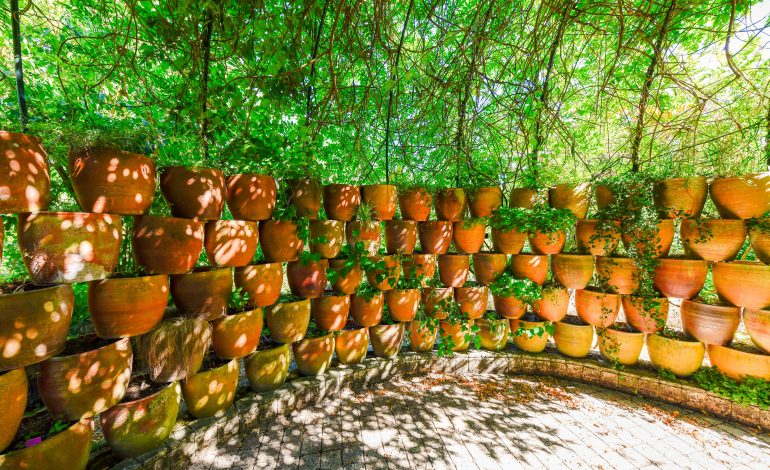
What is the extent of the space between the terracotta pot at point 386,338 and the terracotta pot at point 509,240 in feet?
4.22

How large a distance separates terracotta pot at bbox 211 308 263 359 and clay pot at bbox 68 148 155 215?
0.89 metres

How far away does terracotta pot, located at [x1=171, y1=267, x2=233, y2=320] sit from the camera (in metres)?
1.80

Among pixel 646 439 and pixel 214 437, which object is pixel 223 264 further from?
pixel 646 439

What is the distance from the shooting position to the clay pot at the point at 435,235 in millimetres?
2828

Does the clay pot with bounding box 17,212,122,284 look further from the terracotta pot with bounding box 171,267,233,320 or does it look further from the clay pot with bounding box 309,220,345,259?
the clay pot with bounding box 309,220,345,259

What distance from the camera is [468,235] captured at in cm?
287

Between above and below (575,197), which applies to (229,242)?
below

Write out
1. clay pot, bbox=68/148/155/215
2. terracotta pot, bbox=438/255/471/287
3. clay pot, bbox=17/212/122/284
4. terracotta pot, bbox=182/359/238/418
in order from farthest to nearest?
terracotta pot, bbox=438/255/471/287 → terracotta pot, bbox=182/359/238/418 → clay pot, bbox=68/148/155/215 → clay pot, bbox=17/212/122/284

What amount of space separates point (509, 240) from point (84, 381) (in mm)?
3136

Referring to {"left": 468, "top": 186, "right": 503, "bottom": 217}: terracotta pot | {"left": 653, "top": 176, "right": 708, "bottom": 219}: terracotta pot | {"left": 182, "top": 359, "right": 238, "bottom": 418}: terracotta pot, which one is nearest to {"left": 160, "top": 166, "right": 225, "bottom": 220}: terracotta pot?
{"left": 182, "top": 359, "right": 238, "bottom": 418}: terracotta pot

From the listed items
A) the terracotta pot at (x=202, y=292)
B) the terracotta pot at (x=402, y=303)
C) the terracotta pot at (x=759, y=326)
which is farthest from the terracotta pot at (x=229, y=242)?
the terracotta pot at (x=759, y=326)

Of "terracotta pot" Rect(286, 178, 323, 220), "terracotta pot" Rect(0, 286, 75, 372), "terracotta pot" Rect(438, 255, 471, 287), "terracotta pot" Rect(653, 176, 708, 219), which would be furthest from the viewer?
"terracotta pot" Rect(438, 255, 471, 287)

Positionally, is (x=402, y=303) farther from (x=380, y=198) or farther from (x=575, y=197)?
(x=575, y=197)

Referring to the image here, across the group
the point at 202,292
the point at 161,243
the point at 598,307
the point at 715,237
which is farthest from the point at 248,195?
the point at 715,237
